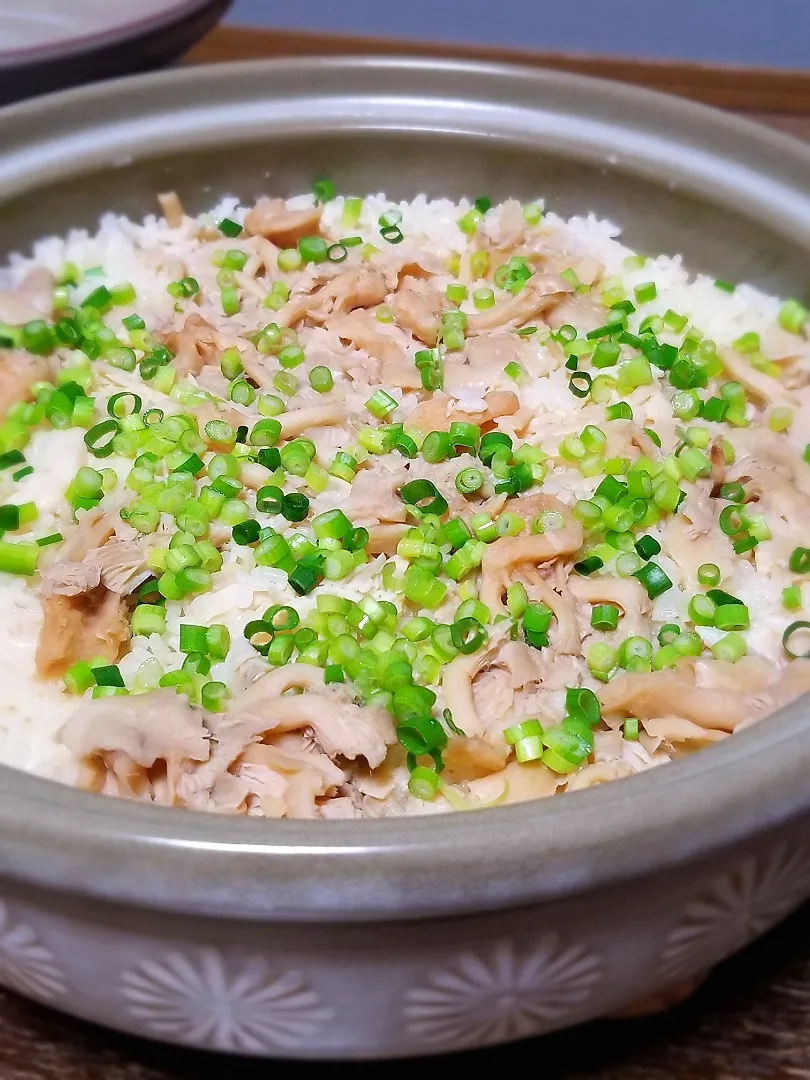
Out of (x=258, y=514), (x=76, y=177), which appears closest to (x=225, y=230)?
(x=76, y=177)

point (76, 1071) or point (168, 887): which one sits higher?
point (168, 887)

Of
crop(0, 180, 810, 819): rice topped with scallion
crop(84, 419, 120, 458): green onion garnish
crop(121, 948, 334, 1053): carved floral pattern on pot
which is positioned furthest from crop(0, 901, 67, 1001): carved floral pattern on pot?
crop(84, 419, 120, 458): green onion garnish

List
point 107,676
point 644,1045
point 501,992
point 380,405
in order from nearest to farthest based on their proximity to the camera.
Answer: point 501,992, point 644,1045, point 107,676, point 380,405

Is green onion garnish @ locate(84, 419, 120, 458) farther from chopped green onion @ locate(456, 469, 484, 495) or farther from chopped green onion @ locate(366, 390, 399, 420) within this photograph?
chopped green onion @ locate(456, 469, 484, 495)

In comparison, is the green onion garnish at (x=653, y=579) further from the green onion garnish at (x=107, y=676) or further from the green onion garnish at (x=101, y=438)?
the green onion garnish at (x=101, y=438)

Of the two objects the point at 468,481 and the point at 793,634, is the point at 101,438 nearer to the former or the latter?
the point at 468,481

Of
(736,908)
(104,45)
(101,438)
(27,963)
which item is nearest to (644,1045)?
(736,908)

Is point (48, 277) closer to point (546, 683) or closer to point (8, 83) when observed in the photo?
point (8, 83)
